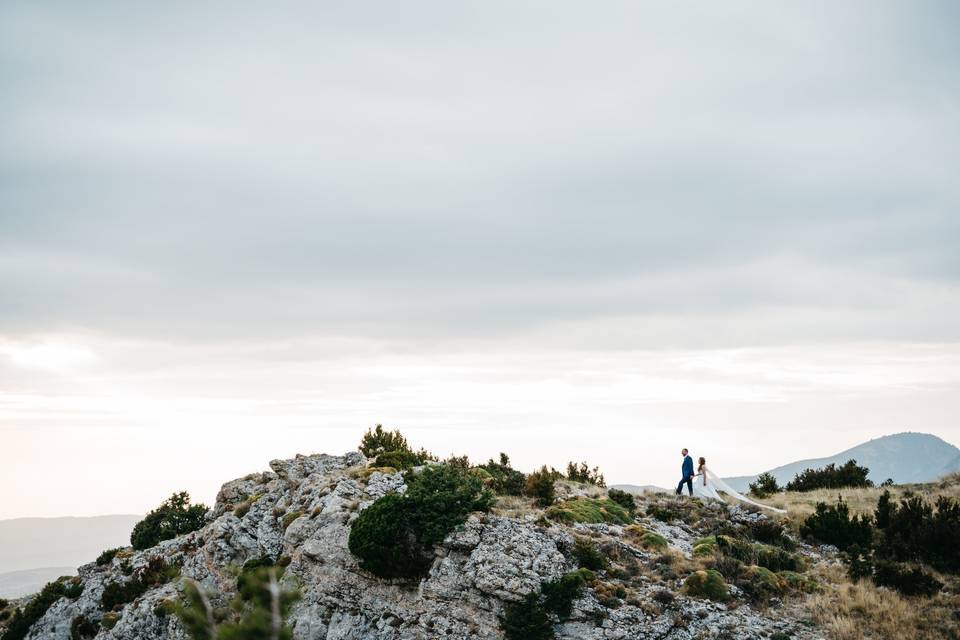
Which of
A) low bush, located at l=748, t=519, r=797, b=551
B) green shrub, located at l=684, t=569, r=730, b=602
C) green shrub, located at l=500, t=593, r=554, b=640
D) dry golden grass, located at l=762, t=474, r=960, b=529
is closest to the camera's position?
green shrub, located at l=500, t=593, r=554, b=640

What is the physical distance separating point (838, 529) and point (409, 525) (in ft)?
57.6

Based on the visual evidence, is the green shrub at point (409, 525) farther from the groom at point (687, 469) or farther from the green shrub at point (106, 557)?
the green shrub at point (106, 557)

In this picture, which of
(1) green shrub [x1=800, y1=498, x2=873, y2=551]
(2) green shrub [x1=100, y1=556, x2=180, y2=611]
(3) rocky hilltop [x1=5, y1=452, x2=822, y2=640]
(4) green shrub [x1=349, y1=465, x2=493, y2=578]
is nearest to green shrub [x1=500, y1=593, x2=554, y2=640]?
(3) rocky hilltop [x1=5, y1=452, x2=822, y2=640]

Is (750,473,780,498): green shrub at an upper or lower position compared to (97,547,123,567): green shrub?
upper

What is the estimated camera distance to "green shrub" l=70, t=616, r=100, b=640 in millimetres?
27359

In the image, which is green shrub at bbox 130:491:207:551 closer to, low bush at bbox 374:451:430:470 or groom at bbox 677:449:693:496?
low bush at bbox 374:451:430:470

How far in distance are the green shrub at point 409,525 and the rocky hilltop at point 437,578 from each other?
48 cm

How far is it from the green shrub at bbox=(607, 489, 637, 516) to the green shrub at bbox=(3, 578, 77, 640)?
26811mm

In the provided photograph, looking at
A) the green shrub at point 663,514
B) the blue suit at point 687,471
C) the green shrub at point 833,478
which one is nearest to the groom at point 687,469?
the blue suit at point 687,471

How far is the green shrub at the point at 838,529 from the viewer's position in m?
25.2

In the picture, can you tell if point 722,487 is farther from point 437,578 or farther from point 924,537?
point 437,578

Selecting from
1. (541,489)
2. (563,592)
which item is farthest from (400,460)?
(563,592)

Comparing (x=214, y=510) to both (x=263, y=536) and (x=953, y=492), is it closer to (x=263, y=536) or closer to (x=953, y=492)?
(x=263, y=536)

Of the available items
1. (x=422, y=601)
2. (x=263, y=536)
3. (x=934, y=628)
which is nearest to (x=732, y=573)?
(x=934, y=628)
